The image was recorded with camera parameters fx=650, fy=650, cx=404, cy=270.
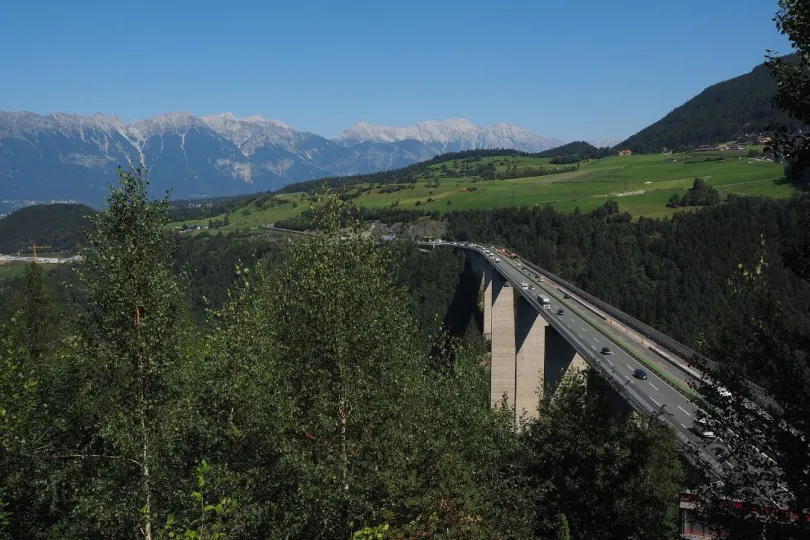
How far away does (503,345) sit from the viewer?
73.6 meters

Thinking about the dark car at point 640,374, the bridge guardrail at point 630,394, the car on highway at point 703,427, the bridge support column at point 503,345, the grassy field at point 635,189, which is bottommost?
the bridge support column at point 503,345

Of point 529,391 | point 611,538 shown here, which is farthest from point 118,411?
point 529,391

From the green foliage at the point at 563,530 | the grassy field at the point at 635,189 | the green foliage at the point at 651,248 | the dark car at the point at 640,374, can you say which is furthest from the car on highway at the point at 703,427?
the grassy field at the point at 635,189

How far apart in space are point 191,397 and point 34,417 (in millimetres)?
6456

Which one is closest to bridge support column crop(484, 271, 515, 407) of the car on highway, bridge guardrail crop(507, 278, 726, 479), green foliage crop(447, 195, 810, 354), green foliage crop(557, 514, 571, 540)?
bridge guardrail crop(507, 278, 726, 479)

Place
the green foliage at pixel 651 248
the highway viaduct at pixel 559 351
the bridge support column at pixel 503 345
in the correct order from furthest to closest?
1. the green foliage at pixel 651 248
2. the bridge support column at pixel 503 345
3. the highway viaduct at pixel 559 351

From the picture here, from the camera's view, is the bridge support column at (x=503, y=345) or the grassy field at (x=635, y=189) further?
the grassy field at (x=635, y=189)

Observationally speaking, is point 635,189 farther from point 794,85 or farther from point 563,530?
point 794,85

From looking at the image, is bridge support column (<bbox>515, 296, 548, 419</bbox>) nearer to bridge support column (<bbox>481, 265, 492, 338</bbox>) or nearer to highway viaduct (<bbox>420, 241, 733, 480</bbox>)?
highway viaduct (<bbox>420, 241, 733, 480</bbox>)

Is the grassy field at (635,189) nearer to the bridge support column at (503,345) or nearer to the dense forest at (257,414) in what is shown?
the bridge support column at (503,345)

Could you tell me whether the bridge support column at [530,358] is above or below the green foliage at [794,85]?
below

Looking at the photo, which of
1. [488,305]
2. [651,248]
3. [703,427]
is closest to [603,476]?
[703,427]

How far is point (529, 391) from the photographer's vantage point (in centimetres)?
6738

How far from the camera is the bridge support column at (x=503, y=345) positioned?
70375 millimetres
